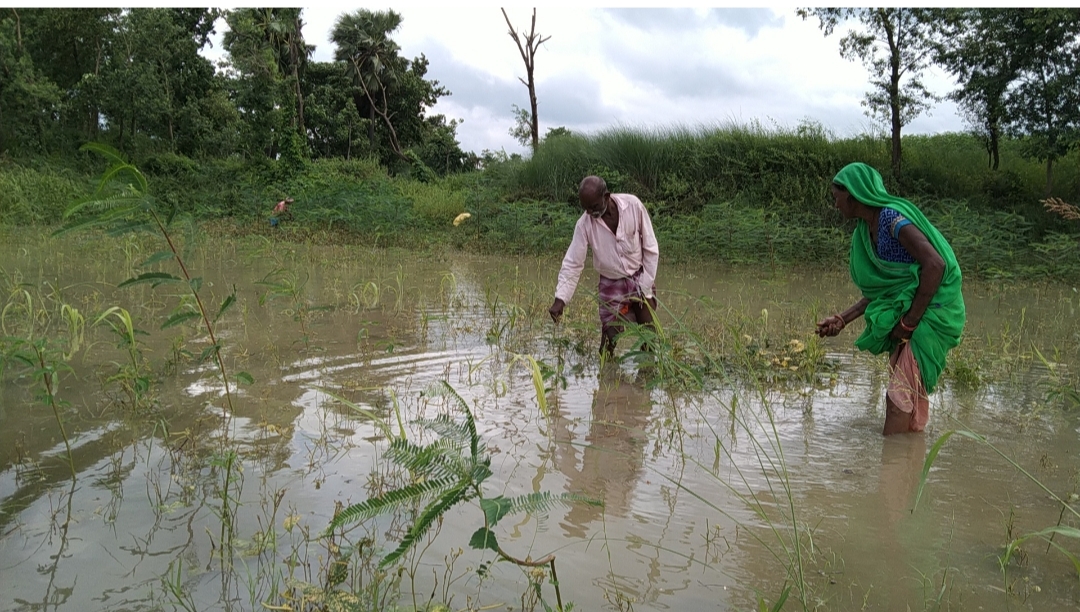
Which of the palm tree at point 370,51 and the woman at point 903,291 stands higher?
the palm tree at point 370,51

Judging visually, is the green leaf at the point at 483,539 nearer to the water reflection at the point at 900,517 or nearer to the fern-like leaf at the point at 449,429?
the fern-like leaf at the point at 449,429

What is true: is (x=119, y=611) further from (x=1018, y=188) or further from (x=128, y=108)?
(x=128, y=108)

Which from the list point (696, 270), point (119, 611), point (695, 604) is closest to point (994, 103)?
point (696, 270)

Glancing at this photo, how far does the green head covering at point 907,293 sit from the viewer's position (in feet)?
10.8

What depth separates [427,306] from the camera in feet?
22.4

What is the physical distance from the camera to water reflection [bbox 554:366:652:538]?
2662 mm

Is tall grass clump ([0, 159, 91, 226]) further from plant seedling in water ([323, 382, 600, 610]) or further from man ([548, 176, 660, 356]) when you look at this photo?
plant seedling in water ([323, 382, 600, 610])

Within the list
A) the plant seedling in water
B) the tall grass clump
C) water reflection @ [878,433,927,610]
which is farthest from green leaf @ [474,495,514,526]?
the tall grass clump

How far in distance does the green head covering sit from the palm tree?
80.5 ft

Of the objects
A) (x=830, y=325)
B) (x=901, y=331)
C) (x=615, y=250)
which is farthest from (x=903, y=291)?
(x=615, y=250)

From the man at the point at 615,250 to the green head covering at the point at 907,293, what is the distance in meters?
1.32

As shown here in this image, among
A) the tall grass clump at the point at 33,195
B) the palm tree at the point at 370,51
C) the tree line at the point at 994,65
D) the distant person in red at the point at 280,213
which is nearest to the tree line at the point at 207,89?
the palm tree at the point at 370,51

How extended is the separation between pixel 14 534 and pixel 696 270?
9317mm

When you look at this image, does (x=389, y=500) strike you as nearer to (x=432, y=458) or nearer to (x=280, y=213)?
(x=432, y=458)
